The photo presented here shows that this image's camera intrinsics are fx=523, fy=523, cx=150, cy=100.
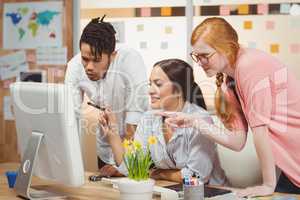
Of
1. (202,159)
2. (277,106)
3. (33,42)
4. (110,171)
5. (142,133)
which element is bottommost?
(110,171)

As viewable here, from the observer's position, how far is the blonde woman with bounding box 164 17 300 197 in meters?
2.66

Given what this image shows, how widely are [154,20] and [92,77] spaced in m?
0.53

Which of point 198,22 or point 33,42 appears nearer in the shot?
point 198,22

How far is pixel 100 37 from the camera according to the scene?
3.27m

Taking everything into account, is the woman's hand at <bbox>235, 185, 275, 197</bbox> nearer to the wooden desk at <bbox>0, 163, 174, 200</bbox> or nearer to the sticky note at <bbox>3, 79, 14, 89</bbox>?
the wooden desk at <bbox>0, 163, 174, 200</bbox>

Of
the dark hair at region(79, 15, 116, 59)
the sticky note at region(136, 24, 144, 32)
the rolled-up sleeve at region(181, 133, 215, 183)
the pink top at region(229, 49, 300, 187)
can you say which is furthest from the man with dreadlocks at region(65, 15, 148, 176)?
the pink top at region(229, 49, 300, 187)

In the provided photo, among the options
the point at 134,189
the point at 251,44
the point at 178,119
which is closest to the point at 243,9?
the point at 251,44

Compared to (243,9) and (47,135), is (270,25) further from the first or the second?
(47,135)

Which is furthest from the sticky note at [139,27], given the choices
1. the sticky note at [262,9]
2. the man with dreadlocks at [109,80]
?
the sticky note at [262,9]

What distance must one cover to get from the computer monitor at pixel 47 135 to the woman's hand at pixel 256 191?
0.73 meters

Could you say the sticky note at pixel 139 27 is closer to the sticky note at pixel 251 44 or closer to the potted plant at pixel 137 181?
the sticky note at pixel 251 44

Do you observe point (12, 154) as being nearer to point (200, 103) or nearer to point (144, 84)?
point (144, 84)

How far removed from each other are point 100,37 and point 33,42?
617mm

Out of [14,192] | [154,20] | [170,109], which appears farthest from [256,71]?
[14,192]
